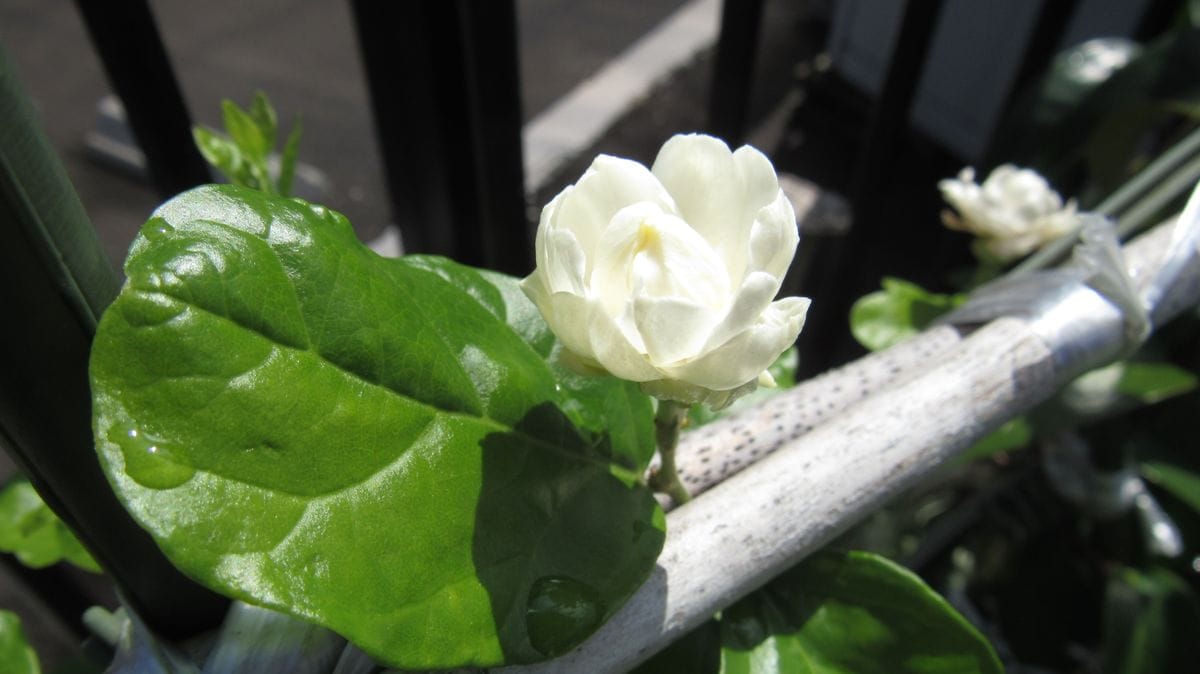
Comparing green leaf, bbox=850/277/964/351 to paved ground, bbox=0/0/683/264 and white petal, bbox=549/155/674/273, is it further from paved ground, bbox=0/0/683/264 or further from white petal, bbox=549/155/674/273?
paved ground, bbox=0/0/683/264

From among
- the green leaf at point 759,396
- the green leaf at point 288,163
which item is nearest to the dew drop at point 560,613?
the green leaf at point 759,396

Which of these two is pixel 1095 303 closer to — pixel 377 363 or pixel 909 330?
pixel 909 330

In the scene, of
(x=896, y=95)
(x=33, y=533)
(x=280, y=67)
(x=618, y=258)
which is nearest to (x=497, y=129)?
(x=896, y=95)

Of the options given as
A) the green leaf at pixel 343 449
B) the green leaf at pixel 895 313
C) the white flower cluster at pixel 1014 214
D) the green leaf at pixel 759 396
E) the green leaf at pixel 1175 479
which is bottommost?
the green leaf at pixel 1175 479

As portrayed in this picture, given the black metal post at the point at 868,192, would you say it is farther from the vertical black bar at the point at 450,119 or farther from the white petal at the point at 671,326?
the white petal at the point at 671,326

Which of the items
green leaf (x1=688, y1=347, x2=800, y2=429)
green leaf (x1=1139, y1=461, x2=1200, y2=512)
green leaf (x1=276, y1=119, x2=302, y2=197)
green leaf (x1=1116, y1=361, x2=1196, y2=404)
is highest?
green leaf (x1=276, y1=119, x2=302, y2=197)

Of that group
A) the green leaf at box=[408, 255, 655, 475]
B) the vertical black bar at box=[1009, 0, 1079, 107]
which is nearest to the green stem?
the green leaf at box=[408, 255, 655, 475]
